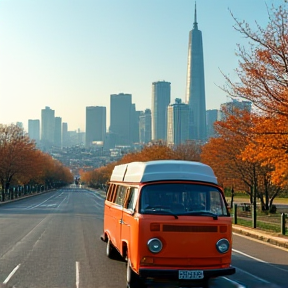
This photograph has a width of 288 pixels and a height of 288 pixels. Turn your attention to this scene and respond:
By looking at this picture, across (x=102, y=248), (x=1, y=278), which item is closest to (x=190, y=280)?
(x=1, y=278)

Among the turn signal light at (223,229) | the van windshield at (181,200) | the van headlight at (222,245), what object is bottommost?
the van headlight at (222,245)

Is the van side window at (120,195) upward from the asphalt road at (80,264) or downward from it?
upward

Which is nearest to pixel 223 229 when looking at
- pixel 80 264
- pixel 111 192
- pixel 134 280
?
pixel 134 280

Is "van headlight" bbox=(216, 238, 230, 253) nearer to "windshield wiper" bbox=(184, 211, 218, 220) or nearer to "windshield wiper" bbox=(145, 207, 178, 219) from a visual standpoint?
"windshield wiper" bbox=(184, 211, 218, 220)

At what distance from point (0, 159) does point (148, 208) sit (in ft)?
192

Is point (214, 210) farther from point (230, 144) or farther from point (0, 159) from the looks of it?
point (0, 159)

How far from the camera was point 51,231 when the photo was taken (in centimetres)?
2119

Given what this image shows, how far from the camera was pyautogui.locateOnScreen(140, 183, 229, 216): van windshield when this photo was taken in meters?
9.09

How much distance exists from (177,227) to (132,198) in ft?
5.22

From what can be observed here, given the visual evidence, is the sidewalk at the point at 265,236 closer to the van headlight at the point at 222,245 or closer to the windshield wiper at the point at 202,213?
the van headlight at the point at 222,245

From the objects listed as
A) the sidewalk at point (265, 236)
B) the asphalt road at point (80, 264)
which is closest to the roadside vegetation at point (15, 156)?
the sidewalk at point (265, 236)

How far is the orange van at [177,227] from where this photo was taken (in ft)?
28.5

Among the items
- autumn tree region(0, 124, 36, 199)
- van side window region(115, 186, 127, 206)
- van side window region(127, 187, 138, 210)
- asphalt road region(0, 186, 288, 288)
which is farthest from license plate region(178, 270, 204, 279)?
autumn tree region(0, 124, 36, 199)

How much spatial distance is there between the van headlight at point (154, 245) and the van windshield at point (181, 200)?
0.56 m
